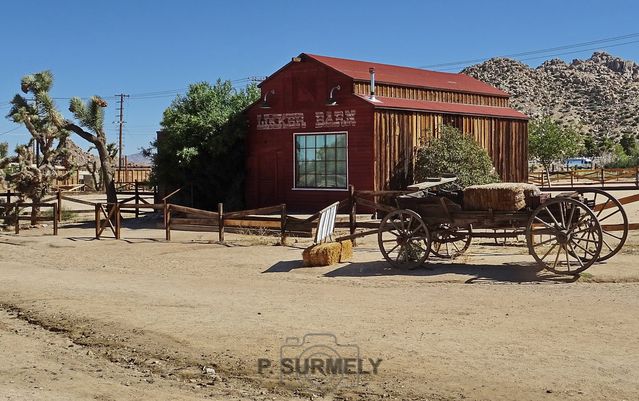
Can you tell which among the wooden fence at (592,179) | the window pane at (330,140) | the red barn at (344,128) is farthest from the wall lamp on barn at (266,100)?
the wooden fence at (592,179)

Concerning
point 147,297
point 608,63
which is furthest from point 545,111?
point 147,297

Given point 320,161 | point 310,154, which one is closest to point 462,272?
point 320,161

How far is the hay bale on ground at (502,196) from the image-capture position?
13.4m

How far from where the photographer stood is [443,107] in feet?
84.8

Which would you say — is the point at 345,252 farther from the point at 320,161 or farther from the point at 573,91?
the point at 573,91

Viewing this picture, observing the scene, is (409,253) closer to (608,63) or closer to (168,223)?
(168,223)

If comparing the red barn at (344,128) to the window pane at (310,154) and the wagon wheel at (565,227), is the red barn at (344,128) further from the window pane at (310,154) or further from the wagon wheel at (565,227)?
the wagon wheel at (565,227)

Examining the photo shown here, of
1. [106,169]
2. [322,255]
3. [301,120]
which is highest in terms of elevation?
[301,120]

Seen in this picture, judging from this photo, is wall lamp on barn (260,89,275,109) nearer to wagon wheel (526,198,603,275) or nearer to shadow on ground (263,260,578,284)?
shadow on ground (263,260,578,284)

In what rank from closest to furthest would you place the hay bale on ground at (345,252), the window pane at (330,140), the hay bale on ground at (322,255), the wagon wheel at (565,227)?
the wagon wheel at (565,227), the hay bale on ground at (322,255), the hay bale on ground at (345,252), the window pane at (330,140)

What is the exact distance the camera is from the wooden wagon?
12961mm

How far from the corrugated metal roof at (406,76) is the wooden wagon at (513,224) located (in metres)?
10.3

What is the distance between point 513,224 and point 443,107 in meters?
12.8

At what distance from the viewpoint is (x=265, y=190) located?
26141 mm
